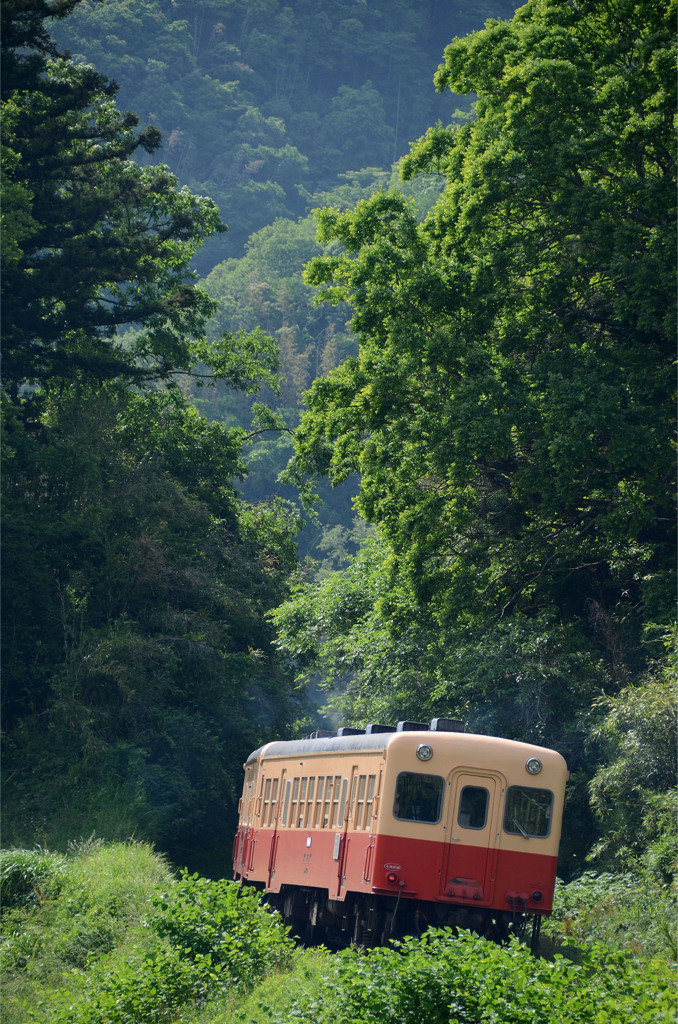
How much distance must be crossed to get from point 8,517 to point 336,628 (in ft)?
27.8

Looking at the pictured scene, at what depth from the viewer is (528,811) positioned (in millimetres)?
15805

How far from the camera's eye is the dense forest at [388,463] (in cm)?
2259

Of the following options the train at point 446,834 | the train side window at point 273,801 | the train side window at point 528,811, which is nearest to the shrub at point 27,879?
the train side window at point 273,801

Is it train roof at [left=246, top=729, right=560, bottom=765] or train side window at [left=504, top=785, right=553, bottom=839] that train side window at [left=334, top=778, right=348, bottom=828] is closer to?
train roof at [left=246, top=729, right=560, bottom=765]

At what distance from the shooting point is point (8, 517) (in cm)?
3022

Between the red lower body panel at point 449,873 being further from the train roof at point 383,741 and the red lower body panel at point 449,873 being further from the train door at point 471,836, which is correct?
the train roof at point 383,741

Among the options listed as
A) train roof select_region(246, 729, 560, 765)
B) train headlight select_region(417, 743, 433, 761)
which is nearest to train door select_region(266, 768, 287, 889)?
train roof select_region(246, 729, 560, 765)

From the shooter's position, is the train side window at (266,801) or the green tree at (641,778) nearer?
the green tree at (641,778)

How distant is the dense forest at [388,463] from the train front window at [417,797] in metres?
4.46

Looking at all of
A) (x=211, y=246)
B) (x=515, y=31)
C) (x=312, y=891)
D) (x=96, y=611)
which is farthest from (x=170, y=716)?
(x=211, y=246)

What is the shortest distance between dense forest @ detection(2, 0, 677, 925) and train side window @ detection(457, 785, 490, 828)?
152 inches

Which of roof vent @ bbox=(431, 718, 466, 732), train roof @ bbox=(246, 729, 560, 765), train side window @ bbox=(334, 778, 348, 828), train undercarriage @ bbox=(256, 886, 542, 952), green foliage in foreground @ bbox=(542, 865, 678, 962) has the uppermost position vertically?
roof vent @ bbox=(431, 718, 466, 732)

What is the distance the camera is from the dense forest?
2259 cm

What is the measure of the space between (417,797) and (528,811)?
151 centimetres
